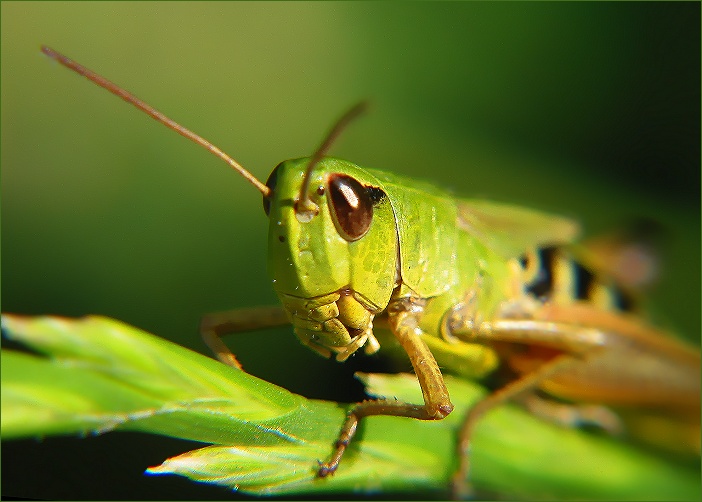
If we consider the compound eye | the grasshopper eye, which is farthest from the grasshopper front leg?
the grasshopper eye

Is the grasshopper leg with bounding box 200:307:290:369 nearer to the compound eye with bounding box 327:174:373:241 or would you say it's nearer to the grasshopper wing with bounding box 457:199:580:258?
the compound eye with bounding box 327:174:373:241

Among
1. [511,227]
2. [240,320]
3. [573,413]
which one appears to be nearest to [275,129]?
[240,320]

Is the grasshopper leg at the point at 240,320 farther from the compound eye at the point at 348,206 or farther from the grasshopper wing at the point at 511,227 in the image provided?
the grasshopper wing at the point at 511,227

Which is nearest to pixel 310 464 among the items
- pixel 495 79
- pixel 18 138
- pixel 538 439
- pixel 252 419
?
pixel 252 419

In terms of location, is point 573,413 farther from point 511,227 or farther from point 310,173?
point 310,173

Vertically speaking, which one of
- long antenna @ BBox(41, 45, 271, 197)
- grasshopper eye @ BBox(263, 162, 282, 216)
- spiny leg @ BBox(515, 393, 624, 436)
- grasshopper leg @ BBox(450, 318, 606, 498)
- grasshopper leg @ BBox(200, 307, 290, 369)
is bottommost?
grasshopper leg @ BBox(200, 307, 290, 369)
